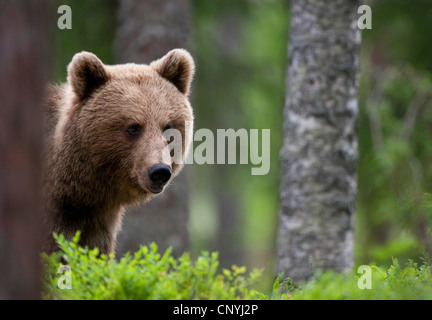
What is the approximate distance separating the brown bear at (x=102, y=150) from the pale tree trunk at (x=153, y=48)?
4099mm

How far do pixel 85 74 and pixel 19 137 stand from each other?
2.68 meters

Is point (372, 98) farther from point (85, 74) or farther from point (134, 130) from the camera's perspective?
point (85, 74)

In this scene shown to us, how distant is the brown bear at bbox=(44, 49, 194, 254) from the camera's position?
5.14m

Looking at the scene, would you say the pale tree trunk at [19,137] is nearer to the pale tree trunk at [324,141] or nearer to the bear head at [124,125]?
the bear head at [124,125]

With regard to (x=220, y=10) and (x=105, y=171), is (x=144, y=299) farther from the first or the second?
(x=220, y=10)

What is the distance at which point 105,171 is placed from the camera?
531 cm

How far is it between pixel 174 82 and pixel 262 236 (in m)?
26.9

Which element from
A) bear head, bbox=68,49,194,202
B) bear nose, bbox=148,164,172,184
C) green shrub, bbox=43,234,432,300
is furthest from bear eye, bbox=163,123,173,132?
green shrub, bbox=43,234,432,300

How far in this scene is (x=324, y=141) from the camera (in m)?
6.46

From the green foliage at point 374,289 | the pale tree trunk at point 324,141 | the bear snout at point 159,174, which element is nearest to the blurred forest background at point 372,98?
the pale tree trunk at point 324,141

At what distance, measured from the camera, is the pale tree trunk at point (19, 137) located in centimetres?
277

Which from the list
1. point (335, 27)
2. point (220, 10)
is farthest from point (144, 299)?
point (220, 10)

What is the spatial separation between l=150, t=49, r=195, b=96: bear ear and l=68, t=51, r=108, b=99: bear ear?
609mm

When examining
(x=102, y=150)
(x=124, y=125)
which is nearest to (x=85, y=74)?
(x=124, y=125)
